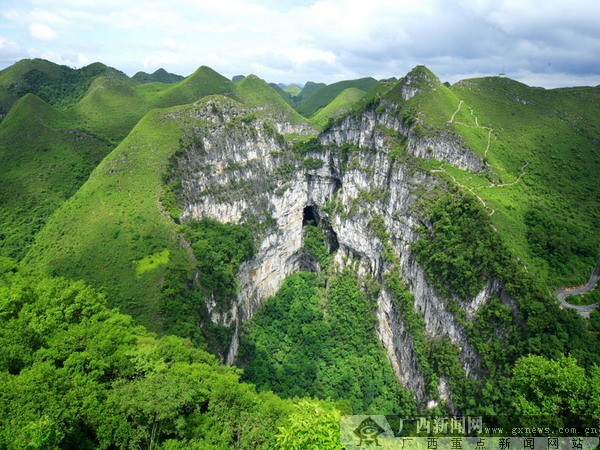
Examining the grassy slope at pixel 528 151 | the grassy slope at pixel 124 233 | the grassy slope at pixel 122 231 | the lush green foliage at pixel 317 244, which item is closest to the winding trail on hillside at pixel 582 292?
the grassy slope at pixel 528 151

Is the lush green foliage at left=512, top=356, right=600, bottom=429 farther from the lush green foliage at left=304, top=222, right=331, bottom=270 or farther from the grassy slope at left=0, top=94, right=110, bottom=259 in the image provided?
the grassy slope at left=0, top=94, right=110, bottom=259

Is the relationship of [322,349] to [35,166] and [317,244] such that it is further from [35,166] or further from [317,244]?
[35,166]

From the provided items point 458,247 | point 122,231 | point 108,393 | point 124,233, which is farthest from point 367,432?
point 122,231

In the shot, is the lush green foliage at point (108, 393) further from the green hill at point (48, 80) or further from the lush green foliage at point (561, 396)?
the green hill at point (48, 80)

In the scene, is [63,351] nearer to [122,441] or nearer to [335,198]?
[122,441]

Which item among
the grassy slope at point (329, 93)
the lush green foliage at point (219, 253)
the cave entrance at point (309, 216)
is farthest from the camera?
the grassy slope at point (329, 93)

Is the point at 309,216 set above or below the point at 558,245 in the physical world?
below
